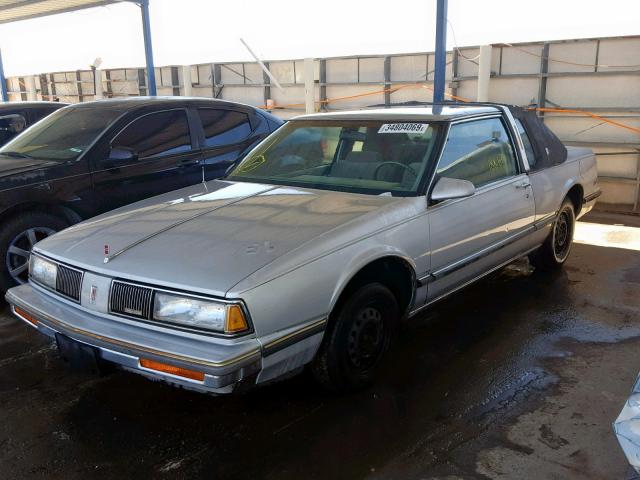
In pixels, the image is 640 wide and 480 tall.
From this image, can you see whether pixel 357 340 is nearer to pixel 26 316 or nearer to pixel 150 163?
pixel 26 316

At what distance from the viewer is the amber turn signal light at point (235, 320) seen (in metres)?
2.47

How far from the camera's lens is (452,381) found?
3.40 m

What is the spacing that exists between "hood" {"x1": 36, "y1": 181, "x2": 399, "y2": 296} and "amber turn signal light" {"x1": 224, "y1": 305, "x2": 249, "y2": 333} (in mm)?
89

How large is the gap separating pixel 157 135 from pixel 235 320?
343 centimetres

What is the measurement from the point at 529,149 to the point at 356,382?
2.61 meters

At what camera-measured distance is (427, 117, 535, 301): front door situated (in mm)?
3588

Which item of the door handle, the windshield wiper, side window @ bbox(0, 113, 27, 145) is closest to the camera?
the windshield wiper

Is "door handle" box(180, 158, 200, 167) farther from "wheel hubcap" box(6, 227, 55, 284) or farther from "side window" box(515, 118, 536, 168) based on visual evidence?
"side window" box(515, 118, 536, 168)

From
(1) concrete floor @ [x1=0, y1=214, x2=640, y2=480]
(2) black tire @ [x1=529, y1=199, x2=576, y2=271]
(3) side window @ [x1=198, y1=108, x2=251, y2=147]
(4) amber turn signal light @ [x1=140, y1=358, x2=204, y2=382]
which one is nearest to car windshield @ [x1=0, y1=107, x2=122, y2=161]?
(3) side window @ [x1=198, y1=108, x2=251, y2=147]

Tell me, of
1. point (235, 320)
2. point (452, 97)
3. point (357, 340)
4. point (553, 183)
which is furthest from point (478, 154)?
point (452, 97)

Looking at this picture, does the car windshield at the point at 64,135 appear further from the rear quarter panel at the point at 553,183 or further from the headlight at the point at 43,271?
the rear quarter panel at the point at 553,183

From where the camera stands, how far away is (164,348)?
2529 millimetres

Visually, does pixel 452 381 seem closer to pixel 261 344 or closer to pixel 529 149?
pixel 261 344

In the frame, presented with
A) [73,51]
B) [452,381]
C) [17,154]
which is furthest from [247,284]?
[73,51]
